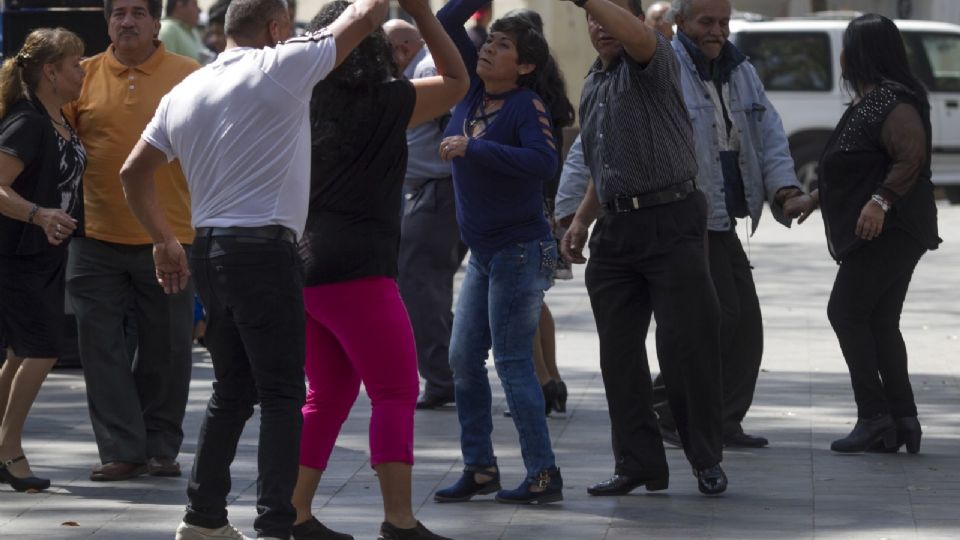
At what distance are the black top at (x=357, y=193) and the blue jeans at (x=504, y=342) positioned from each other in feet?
3.02

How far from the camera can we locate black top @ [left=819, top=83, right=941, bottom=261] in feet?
26.6

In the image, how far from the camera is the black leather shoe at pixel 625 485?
23.8ft

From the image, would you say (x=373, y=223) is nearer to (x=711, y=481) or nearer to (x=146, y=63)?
(x=711, y=481)

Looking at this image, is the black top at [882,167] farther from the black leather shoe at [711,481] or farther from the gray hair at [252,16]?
the gray hair at [252,16]

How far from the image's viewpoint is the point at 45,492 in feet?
24.5

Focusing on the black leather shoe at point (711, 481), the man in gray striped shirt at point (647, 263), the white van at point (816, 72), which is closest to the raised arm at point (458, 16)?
the man in gray striped shirt at point (647, 263)

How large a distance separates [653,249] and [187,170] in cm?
191

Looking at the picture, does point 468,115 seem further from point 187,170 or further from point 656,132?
point 187,170

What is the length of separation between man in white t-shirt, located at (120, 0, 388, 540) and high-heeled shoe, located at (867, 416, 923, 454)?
10.3ft

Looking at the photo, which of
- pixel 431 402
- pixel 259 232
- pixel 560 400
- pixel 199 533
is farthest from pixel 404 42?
pixel 199 533

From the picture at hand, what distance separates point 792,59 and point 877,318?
602 inches

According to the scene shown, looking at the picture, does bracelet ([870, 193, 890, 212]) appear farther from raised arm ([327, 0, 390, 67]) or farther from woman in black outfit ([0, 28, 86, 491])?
woman in black outfit ([0, 28, 86, 491])

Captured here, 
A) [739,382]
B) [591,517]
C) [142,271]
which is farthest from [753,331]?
[142,271]

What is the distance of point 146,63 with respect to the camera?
777 cm
